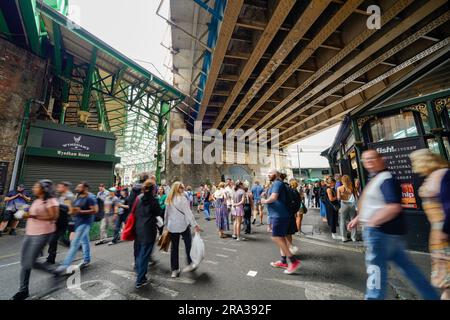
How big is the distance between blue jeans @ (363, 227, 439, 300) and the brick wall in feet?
33.9

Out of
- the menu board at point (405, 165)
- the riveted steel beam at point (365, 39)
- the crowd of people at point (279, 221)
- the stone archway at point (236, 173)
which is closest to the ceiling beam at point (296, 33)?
the riveted steel beam at point (365, 39)

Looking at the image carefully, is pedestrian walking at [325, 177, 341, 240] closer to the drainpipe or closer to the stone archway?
the drainpipe

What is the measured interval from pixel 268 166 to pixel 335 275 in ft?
57.1

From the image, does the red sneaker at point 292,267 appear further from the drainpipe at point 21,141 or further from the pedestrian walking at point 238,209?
Answer: the drainpipe at point 21,141

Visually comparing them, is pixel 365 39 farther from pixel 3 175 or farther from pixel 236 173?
pixel 236 173

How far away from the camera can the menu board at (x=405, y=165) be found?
459cm

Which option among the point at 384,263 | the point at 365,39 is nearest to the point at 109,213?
the point at 384,263

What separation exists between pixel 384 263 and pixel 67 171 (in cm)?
1047

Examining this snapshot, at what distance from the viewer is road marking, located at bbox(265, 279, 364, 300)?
2.56 meters

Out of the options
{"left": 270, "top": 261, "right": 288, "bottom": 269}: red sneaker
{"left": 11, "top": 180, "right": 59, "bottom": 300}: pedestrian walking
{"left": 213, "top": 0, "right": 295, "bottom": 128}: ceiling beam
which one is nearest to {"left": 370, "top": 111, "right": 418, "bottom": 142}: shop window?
{"left": 213, "top": 0, "right": 295, "bottom": 128}: ceiling beam

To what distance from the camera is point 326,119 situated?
12273mm

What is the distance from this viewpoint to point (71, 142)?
27.1ft

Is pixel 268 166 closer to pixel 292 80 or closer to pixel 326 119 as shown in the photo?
pixel 326 119
